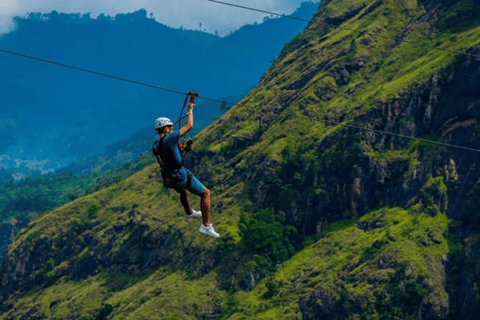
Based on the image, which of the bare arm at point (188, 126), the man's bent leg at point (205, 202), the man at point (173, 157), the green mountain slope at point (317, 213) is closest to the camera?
the bare arm at point (188, 126)

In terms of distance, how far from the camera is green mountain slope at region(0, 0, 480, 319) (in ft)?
308

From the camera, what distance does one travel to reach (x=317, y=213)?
113 metres

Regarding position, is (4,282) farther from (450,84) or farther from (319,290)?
(450,84)

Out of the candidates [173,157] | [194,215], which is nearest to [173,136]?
[173,157]

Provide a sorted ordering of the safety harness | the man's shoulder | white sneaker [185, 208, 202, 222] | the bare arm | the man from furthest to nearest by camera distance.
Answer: white sneaker [185, 208, 202, 222] → the safety harness → the man → the man's shoulder → the bare arm

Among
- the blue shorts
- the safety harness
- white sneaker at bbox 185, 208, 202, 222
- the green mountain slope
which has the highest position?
the green mountain slope

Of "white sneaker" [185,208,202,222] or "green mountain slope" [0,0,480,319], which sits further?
"green mountain slope" [0,0,480,319]

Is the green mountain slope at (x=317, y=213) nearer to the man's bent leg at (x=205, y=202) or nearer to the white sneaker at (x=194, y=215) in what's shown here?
the white sneaker at (x=194, y=215)

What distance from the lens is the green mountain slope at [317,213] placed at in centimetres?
9375

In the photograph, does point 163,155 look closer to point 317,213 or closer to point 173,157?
point 173,157

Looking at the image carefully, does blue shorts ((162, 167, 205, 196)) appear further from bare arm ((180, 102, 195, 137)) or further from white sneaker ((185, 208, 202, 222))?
bare arm ((180, 102, 195, 137))

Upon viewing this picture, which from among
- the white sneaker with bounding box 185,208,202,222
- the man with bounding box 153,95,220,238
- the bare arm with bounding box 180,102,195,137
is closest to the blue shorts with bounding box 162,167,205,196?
the man with bounding box 153,95,220,238

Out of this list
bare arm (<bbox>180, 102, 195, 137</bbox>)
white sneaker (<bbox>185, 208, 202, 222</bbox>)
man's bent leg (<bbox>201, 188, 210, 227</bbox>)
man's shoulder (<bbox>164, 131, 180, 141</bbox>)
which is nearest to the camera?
bare arm (<bbox>180, 102, 195, 137</bbox>)

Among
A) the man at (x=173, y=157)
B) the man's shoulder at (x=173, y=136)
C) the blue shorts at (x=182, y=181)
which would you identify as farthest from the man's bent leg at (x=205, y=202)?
the man's shoulder at (x=173, y=136)
